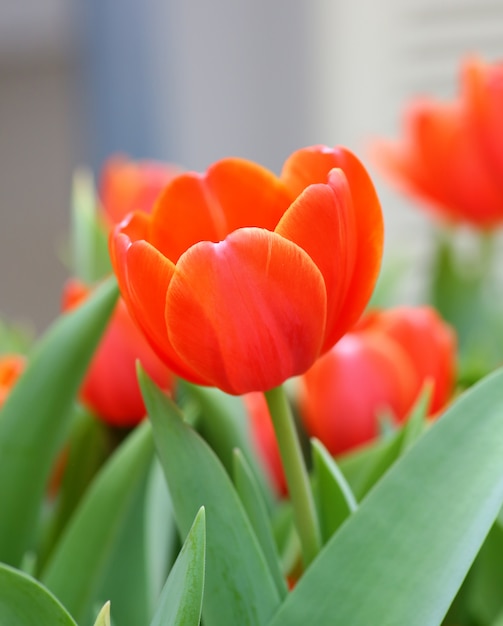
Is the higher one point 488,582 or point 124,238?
point 124,238

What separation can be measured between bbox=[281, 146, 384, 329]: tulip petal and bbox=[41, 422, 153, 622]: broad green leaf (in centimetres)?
7

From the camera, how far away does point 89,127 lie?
2020 mm

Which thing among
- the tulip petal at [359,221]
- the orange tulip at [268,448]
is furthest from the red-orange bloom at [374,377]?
the tulip petal at [359,221]

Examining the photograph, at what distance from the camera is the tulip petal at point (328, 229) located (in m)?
0.19

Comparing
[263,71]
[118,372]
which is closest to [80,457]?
[118,372]

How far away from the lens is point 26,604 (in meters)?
0.18

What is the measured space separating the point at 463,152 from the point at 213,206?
0.77 ft

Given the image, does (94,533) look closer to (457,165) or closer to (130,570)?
(130,570)

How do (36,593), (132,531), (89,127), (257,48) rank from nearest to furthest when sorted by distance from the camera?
(36,593) < (132,531) < (257,48) < (89,127)

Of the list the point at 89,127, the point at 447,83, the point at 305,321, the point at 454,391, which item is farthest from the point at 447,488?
the point at 89,127

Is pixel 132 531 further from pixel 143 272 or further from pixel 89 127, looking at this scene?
pixel 89 127

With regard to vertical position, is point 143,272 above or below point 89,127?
above

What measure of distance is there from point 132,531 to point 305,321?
12 cm

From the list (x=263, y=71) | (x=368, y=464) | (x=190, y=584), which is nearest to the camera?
(x=190, y=584)
